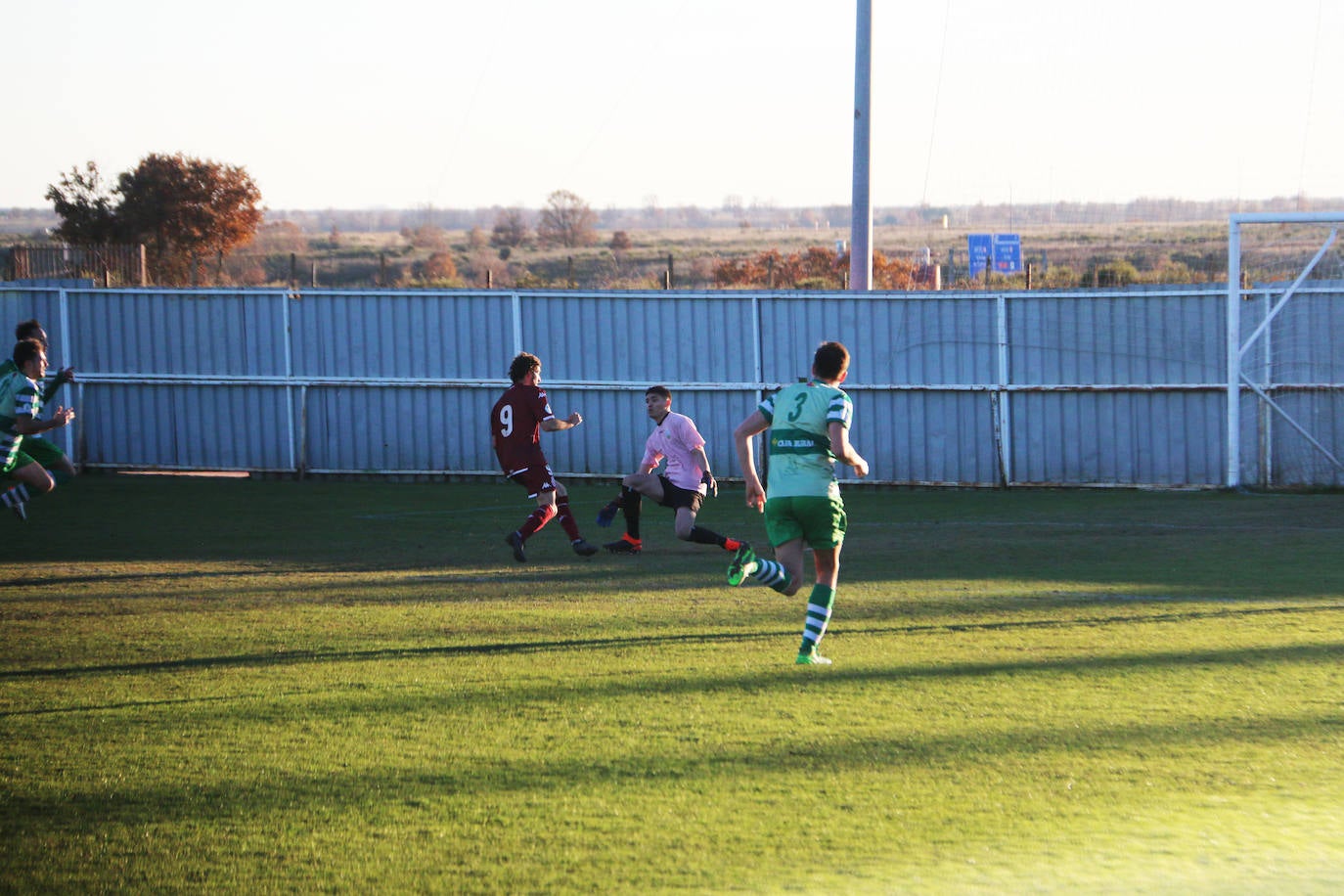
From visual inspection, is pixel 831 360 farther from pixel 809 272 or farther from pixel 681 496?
pixel 809 272

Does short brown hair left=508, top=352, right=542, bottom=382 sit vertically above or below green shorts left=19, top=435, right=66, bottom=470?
above

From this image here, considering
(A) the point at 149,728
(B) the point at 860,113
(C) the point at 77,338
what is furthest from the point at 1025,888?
(C) the point at 77,338

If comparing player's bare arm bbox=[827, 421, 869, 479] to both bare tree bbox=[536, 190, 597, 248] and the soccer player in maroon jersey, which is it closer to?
the soccer player in maroon jersey

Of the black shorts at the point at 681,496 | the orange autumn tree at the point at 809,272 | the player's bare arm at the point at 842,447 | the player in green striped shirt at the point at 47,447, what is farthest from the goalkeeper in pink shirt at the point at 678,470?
the orange autumn tree at the point at 809,272

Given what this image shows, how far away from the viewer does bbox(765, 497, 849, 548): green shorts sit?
8203 mm

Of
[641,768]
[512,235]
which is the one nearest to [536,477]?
[641,768]

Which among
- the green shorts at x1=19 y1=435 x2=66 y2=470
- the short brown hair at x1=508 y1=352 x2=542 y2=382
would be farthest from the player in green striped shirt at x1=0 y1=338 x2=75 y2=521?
the short brown hair at x1=508 y1=352 x2=542 y2=382

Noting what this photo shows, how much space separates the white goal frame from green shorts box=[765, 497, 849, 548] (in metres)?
11.6

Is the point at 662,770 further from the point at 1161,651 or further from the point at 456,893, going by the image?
the point at 1161,651

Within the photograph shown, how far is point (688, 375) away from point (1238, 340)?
739 centimetres

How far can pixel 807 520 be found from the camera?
8.25 meters

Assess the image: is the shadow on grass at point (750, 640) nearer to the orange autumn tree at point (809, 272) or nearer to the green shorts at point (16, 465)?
the green shorts at point (16, 465)

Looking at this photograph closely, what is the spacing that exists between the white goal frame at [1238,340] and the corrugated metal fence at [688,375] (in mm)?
169

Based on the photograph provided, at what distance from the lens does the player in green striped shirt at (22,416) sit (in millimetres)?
13984
